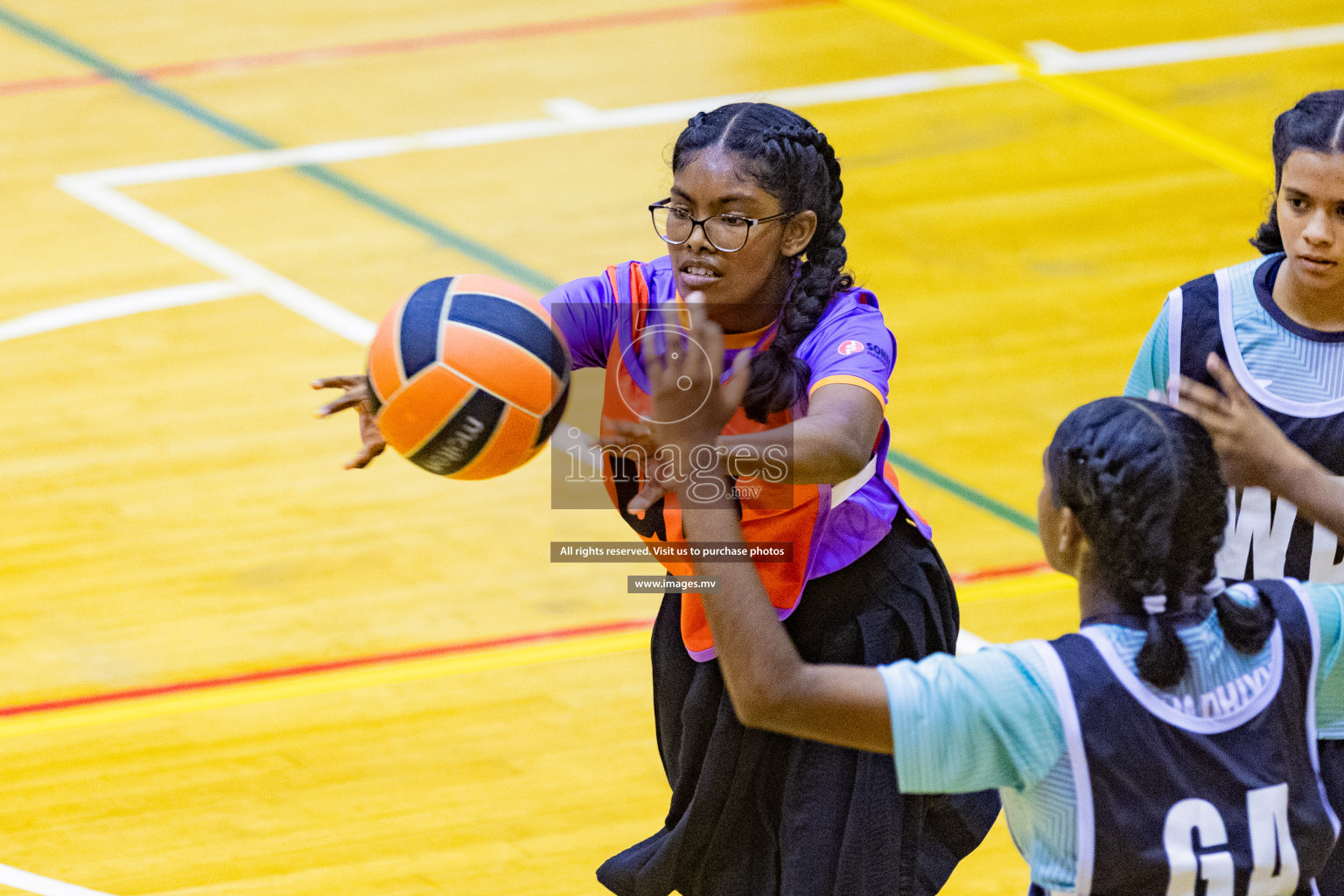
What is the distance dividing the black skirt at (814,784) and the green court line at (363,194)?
2.00 meters

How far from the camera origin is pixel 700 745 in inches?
128

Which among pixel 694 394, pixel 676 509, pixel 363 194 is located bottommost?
pixel 363 194

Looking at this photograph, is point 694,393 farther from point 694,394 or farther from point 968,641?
point 968,641

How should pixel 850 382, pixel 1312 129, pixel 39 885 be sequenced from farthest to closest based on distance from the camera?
pixel 39 885 → pixel 1312 129 → pixel 850 382

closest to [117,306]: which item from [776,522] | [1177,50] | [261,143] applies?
[261,143]

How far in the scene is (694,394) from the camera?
7.25ft

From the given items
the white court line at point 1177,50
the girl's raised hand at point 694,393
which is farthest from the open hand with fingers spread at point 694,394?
the white court line at point 1177,50

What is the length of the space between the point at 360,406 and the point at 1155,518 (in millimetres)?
1416

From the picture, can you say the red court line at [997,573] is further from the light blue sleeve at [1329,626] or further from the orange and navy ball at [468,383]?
the light blue sleeve at [1329,626]

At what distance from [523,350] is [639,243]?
3.95 metres

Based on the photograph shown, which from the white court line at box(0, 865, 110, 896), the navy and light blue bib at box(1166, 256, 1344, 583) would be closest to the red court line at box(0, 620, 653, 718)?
the white court line at box(0, 865, 110, 896)

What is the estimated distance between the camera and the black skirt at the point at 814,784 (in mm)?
3082

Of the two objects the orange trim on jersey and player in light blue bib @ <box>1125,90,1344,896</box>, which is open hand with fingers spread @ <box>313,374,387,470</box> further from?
player in light blue bib @ <box>1125,90,1344,896</box>

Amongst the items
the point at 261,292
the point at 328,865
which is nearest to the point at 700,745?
the point at 328,865
